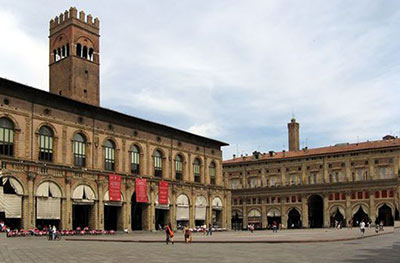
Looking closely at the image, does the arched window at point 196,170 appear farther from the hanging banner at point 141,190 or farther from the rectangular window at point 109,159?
the rectangular window at point 109,159

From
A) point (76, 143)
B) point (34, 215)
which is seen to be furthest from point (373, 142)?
point (34, 215)

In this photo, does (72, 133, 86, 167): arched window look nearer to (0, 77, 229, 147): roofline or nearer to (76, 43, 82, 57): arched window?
(0, 77, 229, 147): roofline

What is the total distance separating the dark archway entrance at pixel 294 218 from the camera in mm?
91625

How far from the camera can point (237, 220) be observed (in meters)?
98.2

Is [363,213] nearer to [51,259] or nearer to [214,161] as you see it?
[214,161]

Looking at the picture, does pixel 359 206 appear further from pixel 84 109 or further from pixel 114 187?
pixel 84 109

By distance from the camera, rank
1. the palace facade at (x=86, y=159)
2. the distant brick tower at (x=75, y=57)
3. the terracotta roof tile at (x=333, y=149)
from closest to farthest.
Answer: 1. the palace facade at (x=86, y=159)
2. the distant brick tower at (x=75, y=57)
3. the terracotta roof tile at (x=333, y=149)

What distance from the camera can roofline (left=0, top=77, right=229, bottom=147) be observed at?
47406 millimetres

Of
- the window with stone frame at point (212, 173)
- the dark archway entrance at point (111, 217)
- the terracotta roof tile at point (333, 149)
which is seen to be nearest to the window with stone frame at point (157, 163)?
the dark archway entrance at point (111, 217)

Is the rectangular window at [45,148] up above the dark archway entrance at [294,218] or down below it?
above

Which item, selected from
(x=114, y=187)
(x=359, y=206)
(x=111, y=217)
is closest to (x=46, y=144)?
(x=114, y=187)

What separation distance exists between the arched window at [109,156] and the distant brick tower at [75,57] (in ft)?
26.6

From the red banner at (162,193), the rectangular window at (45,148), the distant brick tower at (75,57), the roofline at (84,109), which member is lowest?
the red banner at (162,193)

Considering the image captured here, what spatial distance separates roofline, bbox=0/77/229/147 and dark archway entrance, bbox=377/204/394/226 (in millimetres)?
31479
